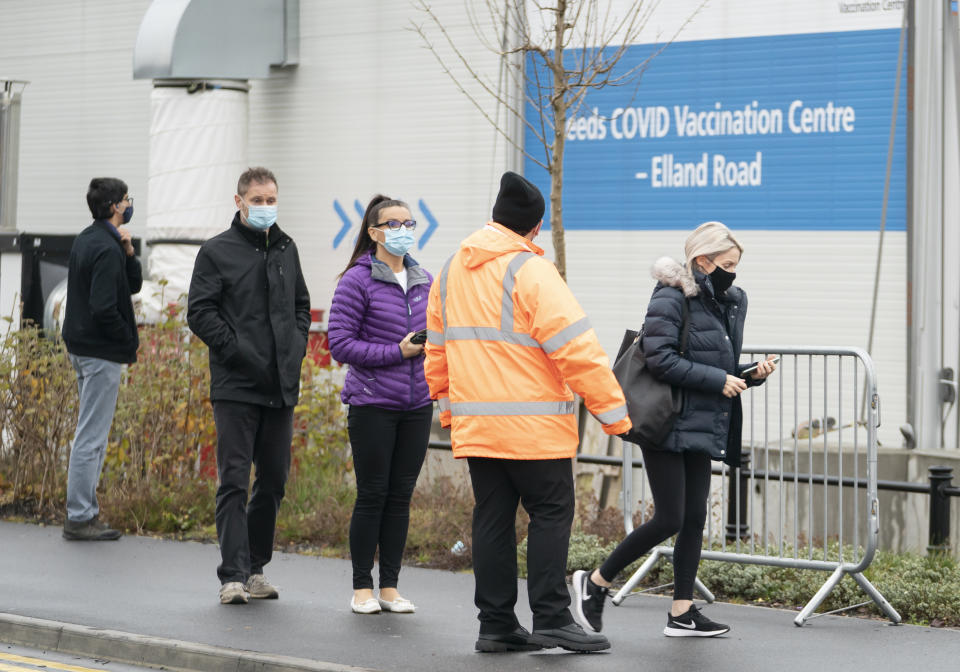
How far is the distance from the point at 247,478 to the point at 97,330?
97.0 inches

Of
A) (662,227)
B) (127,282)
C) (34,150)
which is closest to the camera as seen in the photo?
(127,282)

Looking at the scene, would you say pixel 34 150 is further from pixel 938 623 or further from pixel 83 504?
pixel 938 623

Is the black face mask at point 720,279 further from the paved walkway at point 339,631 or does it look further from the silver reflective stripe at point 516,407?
the paved walkway at point 339,631

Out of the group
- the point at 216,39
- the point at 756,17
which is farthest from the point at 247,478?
the point at 216,39

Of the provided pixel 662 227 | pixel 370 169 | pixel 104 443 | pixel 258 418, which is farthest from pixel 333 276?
pixel 258 418

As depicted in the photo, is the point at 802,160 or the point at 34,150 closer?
the point at 802,160

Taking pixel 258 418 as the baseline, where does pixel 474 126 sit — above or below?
above

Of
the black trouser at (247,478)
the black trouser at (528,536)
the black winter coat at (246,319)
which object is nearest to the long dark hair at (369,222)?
the black winter coat at (246,319)

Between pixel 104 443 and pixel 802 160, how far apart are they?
5.64 meters

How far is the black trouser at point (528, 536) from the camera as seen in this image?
20.7 feet

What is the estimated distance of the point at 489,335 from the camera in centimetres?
629

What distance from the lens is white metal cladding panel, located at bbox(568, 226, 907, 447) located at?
11.2 metres

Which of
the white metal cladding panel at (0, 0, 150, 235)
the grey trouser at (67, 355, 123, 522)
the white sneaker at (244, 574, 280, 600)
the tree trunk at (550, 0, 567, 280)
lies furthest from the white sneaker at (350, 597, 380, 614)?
the white metal cladding panel at (0, 0, 150, 235)

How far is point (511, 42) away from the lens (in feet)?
42.4
